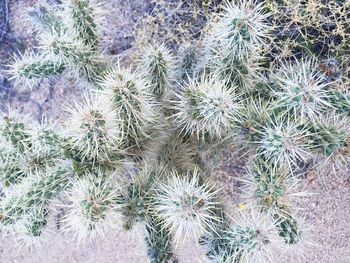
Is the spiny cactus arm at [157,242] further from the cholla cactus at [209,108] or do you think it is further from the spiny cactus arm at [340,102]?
the spiny cactus arm at [340,102]

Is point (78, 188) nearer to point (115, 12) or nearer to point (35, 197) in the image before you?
point (35, 197)

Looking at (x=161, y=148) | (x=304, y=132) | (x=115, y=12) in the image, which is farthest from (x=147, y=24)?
(x=304, y=132)

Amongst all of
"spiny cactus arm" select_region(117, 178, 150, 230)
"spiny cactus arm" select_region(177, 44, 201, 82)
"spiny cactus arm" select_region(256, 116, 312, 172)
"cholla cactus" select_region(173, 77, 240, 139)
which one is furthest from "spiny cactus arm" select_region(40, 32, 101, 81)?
"spiny cactus arm" select_region(256, 116, 312, 172)

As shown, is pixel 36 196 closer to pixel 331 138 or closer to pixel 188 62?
pixel 188 62

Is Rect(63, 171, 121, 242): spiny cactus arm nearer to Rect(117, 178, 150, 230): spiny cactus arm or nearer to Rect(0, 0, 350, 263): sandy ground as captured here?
Rect(117, 178, 150, 230): spiny cactus arm

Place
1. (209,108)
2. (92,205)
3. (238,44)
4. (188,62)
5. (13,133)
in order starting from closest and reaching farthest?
(92,205) < (209,108) < (238,44) < (13,133) < (188,62)

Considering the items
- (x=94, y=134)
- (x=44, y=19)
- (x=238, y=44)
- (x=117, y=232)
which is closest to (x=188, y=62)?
(x=238, y=44)
